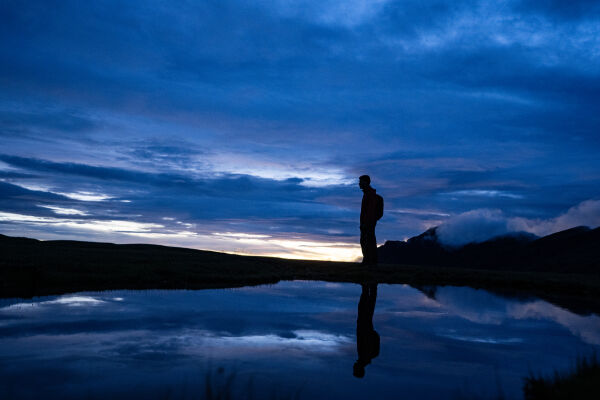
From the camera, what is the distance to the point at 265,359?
22.3ft

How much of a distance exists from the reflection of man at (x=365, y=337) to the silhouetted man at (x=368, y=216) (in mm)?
11020

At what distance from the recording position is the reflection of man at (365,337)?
678 centimetres

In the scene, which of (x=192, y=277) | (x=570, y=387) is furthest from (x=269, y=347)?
(x=192, y=277)

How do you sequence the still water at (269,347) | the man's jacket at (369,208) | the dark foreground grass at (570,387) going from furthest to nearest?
1. the man's jacket at (369,208)
2. the still water at (269,347)
3. the dark foreground grass at (570,387)

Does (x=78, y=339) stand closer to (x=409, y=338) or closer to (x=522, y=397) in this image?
(x=409, y=338)

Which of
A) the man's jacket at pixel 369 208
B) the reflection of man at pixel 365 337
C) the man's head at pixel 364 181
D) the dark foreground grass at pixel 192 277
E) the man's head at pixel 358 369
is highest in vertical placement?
the man's head at pixel 364 181

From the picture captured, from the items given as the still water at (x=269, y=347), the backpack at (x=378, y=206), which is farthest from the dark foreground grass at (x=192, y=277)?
the backpack at (x=378, y=206)

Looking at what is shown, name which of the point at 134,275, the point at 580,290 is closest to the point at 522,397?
the point at 134,275

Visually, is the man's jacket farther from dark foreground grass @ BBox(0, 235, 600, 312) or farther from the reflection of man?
the reflection of man

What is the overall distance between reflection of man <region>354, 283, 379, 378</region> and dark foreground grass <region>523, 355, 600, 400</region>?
2050 mm

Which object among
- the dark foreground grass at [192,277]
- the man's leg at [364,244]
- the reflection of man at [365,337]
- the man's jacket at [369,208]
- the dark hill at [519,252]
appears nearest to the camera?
the reflection of man at [365,337]

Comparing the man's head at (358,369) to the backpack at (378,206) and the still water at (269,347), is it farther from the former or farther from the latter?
the backpack at (378,206)

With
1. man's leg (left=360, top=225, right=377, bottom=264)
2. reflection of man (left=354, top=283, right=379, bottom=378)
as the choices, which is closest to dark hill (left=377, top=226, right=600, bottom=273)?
man's leg (left=360, top=225, right=377, bottom=264)

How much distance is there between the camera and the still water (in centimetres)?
559
